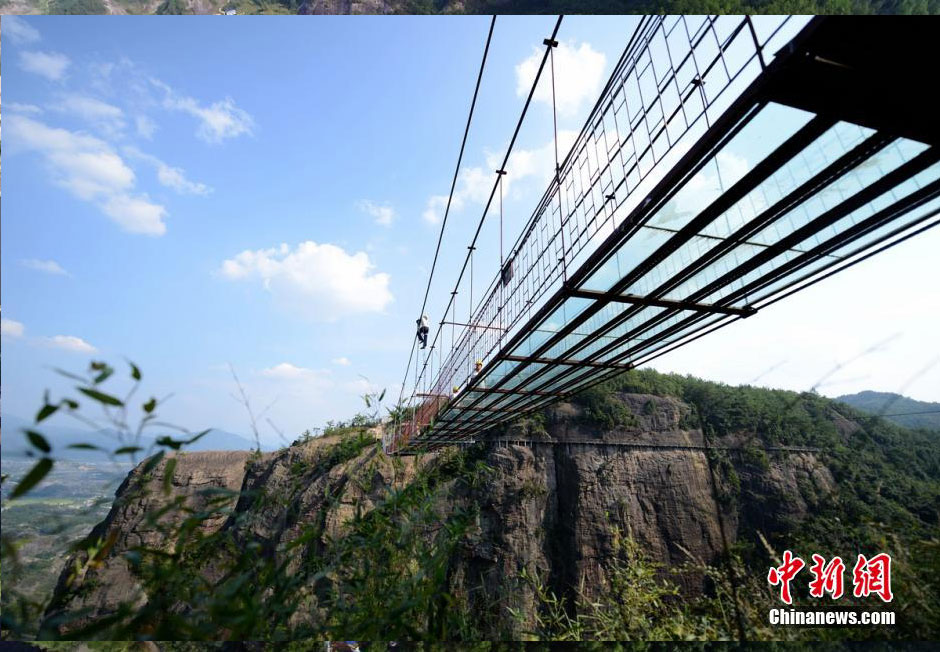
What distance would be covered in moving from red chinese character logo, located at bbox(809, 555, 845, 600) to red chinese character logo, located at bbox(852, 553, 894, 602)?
51 cm

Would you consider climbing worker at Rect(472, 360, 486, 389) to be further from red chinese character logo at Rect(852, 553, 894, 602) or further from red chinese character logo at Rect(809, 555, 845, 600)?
red chinese character logo at Rect(852, 553, 894, 602)

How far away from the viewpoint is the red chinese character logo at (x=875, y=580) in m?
2.96

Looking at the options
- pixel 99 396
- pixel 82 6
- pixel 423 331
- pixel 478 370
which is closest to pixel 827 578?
pixel 478 370

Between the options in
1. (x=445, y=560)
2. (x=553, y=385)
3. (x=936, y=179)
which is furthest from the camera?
(x=553, y=385)

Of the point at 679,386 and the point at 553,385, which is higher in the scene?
the point at 679,386

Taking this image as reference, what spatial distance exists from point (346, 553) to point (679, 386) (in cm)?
Result: 2130

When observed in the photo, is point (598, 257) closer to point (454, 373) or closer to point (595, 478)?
point (454, 373)

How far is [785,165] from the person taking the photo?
2.82 metres

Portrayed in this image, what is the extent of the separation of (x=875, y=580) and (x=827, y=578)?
46.1 inches

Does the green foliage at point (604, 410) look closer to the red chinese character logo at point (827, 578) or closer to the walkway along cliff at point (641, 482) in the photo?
the walkway along cliff at point (641, 482)

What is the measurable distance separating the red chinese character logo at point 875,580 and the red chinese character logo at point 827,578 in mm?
511

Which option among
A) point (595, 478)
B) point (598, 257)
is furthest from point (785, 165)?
point (595, 478)

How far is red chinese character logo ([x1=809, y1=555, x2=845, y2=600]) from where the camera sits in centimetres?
378

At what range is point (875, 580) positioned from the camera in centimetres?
305
